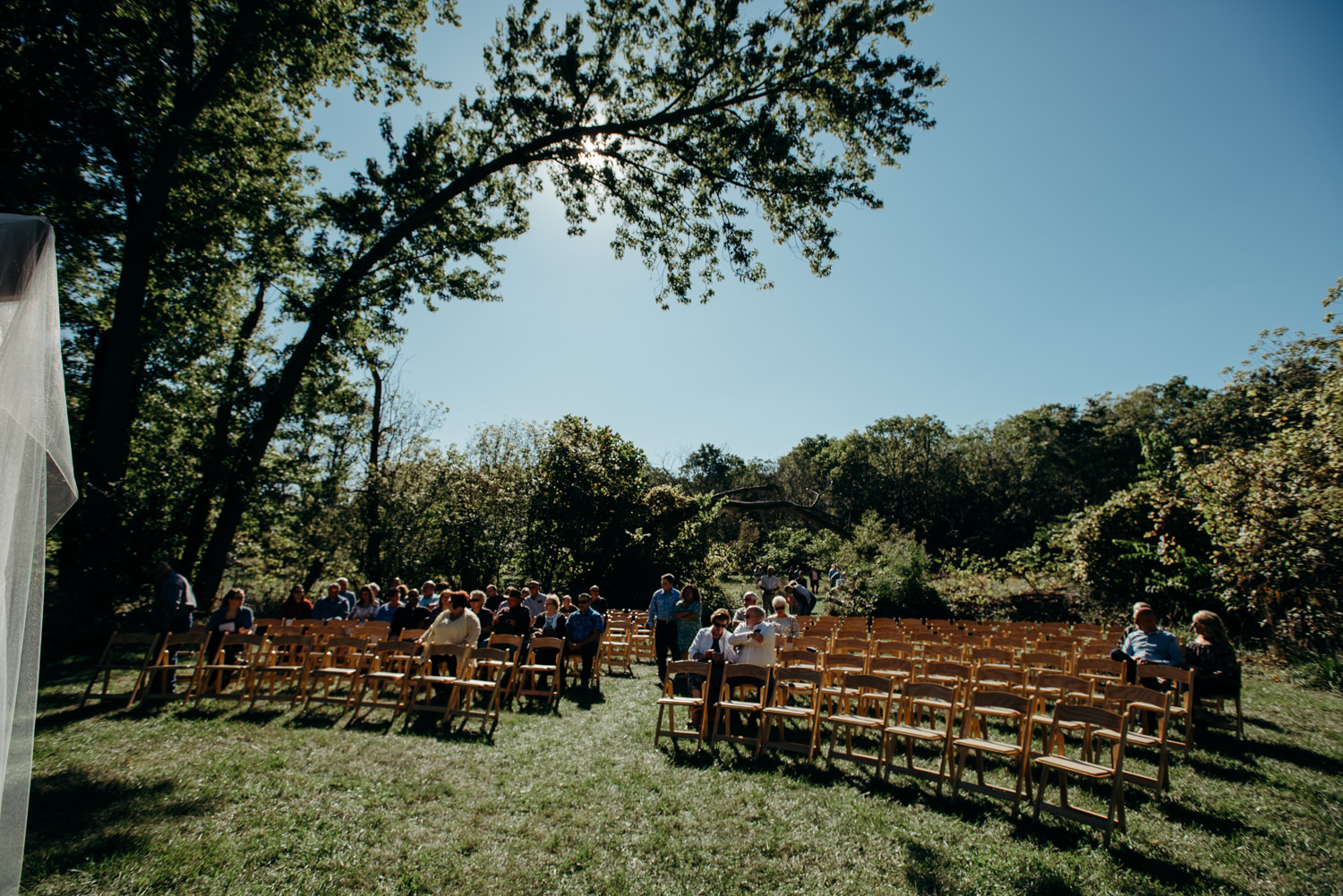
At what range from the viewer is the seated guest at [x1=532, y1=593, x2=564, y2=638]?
34.1 feet

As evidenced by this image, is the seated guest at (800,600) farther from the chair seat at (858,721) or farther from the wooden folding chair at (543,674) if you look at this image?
the chair seat at (858,721)

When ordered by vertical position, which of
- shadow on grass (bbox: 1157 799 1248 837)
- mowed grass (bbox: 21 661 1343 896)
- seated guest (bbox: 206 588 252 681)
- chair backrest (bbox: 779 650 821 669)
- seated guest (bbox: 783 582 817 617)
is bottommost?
mowed grass (bbox: 21 661 1343 896)

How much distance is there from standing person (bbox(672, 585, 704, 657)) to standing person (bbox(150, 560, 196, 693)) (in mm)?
7111

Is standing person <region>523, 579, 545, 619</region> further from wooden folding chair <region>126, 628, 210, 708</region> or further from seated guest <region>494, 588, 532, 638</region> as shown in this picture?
wooden folding chair <region>126, 628, 210, 708</region>

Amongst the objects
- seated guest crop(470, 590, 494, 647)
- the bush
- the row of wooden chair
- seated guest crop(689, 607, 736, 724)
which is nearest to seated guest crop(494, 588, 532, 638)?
seated guest crop(470, 590, 494, 647)

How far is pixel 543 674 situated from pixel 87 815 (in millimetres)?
6696

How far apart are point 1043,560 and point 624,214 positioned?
17.4 meters

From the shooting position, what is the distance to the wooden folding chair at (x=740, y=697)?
21.2 feet

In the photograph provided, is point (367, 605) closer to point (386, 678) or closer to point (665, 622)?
point (386, 678)

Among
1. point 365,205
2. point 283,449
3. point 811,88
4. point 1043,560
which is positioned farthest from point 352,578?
point 1043,560

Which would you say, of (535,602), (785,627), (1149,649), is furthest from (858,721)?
(535,602)

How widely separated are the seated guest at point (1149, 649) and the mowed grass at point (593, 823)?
2.77 feet

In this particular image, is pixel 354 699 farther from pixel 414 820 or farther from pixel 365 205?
pixel 365 205

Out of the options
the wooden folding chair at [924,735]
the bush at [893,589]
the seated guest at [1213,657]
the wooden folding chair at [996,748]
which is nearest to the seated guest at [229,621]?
the wooden folding chair at [924,735]
